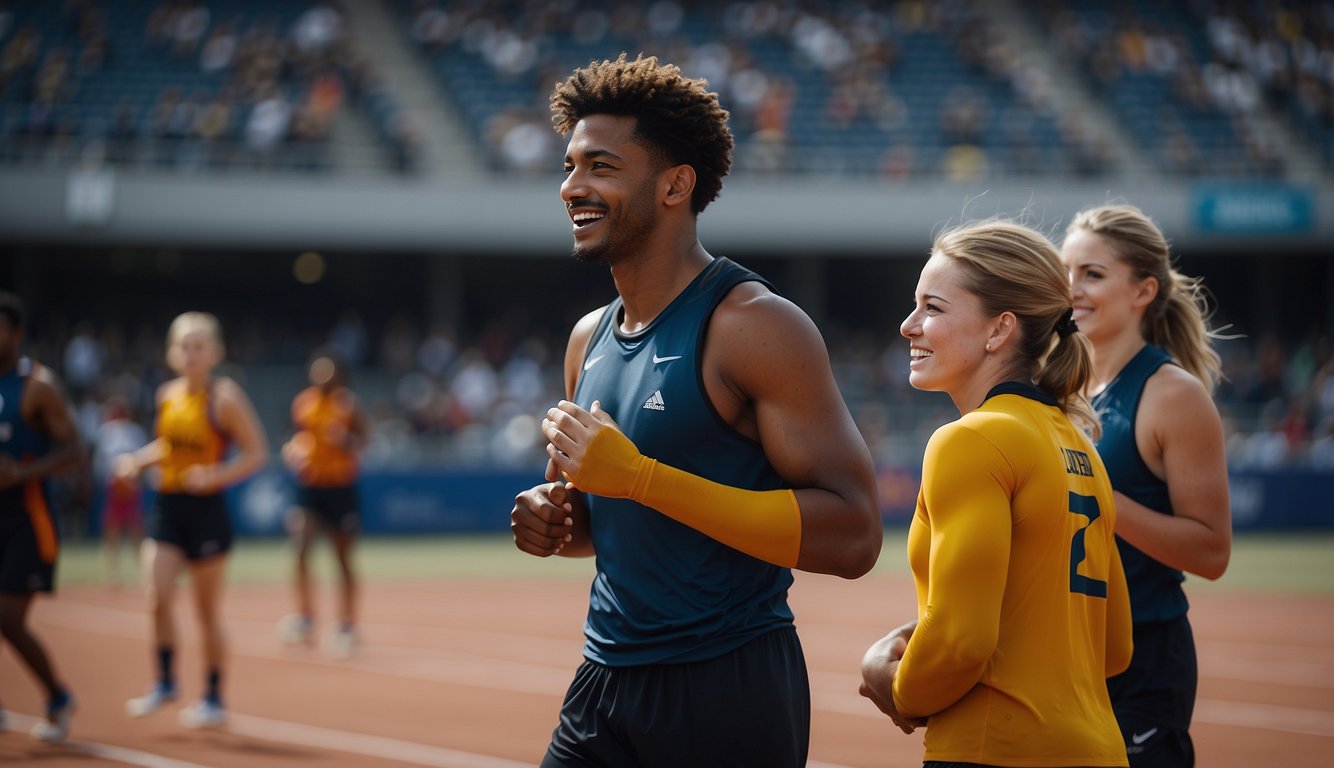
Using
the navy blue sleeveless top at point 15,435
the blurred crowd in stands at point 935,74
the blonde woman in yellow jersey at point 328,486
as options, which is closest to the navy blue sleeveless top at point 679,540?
the navy blue sleeveless top at point 15,435

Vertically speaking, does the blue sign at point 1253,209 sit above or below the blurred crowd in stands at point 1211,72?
below

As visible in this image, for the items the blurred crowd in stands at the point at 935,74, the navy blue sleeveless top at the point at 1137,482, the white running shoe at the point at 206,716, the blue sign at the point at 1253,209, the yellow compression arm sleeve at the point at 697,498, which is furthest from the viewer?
the blurred crowd in stands at the point at 935,74

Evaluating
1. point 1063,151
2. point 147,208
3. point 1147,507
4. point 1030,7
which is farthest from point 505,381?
point 1147,507

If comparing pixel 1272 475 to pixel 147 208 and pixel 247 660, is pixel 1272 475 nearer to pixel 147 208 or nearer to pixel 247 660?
pixel 247 660

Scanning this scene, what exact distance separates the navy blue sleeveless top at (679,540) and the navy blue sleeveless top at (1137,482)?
1.25m

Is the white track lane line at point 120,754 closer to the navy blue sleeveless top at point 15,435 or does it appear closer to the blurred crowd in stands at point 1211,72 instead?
the navy blue sleeveless top at point 15,435

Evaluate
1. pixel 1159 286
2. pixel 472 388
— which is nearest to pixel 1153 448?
pixel 1159 286

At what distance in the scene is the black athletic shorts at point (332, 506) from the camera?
37.1ft

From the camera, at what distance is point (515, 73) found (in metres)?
29.7

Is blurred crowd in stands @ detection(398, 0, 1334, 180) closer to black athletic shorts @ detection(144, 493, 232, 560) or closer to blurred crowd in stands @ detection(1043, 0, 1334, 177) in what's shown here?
blurred crowd in stands @ detection(1043, 0, 1334, 177)

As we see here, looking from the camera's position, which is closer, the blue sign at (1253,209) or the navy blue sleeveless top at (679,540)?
the navy blue sleeveless top at (679,540)

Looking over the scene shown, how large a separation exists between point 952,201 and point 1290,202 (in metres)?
7.33

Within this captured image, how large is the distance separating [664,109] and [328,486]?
28.6ft

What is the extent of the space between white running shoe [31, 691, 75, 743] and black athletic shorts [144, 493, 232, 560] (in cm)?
114
